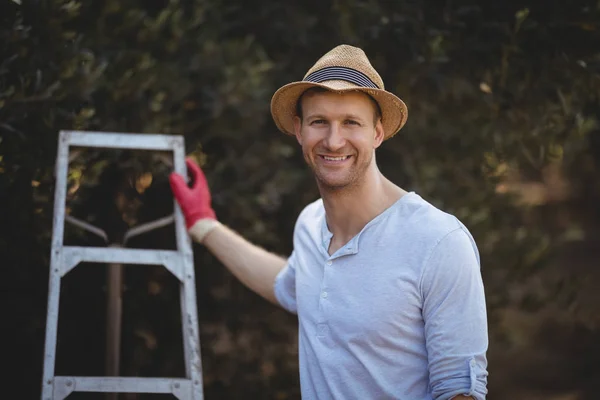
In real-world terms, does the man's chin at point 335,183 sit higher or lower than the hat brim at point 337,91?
lower

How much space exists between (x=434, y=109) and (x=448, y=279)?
1.99 metres

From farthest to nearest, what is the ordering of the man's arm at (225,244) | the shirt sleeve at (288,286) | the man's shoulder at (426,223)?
1. the man's arm at (225,244)
2. the shirt sleeve at (288,286)
3. the man's shoulder at (426,223)

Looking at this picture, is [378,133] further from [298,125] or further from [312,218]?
[312,218]

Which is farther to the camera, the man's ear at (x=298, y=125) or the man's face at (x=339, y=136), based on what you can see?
the man's ear at (x=298, y=125)

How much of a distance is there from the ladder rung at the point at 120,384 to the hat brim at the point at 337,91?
1.10 meters

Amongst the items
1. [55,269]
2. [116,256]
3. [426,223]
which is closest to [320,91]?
[426,223]

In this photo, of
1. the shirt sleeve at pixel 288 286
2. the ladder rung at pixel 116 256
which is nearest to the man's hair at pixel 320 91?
the shirt sleeve at pixel 288 286

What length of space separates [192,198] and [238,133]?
3.15 ft

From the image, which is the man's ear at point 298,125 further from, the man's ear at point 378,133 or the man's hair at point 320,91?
the man's ear at point 378,133

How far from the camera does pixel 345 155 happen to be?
2.88m

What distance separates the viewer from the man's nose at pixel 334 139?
283 cm

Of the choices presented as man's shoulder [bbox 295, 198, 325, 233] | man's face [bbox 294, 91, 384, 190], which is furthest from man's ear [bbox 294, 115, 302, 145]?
man's shoulder [bbox 295, 198, 325, 233]

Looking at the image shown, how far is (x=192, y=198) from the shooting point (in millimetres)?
3492

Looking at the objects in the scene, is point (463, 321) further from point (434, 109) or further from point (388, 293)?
point (434, 109)
